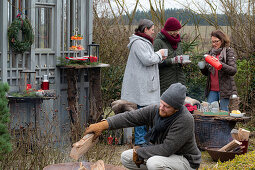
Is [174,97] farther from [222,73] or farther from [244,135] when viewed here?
[222,73]

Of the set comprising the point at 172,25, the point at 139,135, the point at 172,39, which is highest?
the point at 172,25

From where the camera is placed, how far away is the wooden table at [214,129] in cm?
732

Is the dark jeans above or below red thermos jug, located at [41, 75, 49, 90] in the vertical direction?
below

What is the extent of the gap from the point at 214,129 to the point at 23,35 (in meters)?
3.36

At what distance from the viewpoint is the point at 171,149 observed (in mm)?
4605

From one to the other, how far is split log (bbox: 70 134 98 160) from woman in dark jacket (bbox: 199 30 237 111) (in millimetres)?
Result: 3537

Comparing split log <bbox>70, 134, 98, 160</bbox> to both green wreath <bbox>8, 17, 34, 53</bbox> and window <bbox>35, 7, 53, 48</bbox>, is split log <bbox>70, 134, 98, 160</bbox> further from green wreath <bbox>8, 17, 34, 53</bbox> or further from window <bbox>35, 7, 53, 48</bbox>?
window <bbox>35, 7, 53, 48</bbox>

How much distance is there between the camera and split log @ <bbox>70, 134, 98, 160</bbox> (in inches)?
161

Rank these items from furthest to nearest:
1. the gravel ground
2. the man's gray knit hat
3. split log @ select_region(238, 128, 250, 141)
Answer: split log @ select_region(238, 128, 250, 141) < the gravel ground < the man's gray knit hat

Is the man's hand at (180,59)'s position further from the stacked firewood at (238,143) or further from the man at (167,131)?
the man at (167,131)

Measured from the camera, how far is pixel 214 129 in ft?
24.2

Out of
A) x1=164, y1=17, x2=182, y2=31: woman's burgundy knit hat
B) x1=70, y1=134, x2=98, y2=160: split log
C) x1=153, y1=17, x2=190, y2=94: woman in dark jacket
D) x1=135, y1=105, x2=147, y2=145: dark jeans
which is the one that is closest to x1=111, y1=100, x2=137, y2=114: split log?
x1=135, y1=105, x2=147, y2=145: dark jeans

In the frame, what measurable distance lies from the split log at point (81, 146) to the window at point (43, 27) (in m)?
3.95

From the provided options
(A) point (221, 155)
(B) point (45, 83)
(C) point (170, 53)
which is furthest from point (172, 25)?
(B) point (45, 83)
